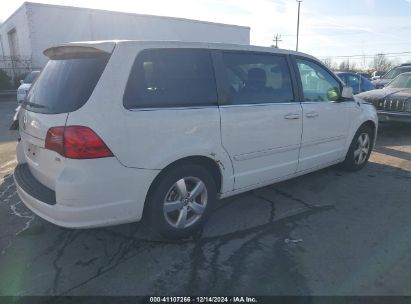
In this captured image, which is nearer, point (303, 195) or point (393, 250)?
point (393, 250)

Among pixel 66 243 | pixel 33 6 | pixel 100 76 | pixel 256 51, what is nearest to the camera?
pixel 100 76

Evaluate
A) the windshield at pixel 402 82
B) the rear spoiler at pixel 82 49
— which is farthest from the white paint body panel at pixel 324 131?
the windshield at pixel 402 82

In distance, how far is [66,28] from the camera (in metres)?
25.0

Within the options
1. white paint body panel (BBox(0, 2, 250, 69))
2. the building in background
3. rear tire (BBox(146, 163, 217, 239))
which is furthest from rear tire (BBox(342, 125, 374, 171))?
the building in background

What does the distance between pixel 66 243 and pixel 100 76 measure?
1673 millimetres

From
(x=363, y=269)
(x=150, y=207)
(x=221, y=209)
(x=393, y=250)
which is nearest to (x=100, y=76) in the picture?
(x=150, y=207)

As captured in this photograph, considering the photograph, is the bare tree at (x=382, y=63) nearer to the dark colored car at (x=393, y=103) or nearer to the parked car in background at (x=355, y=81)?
the parked car in background at (x=355, y=81)

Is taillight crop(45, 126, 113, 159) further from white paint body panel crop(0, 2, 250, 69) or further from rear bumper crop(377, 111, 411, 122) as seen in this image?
white paint body panel crop(0, 2, 250, 69)

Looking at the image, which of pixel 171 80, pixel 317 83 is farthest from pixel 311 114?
pixel 171 80

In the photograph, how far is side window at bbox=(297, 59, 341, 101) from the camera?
4691mm

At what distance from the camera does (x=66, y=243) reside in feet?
11.9

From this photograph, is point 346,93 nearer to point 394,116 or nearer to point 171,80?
point 171,80

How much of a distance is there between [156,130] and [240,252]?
1.36 meters

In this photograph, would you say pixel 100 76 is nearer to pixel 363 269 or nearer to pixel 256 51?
pixel 256 51
